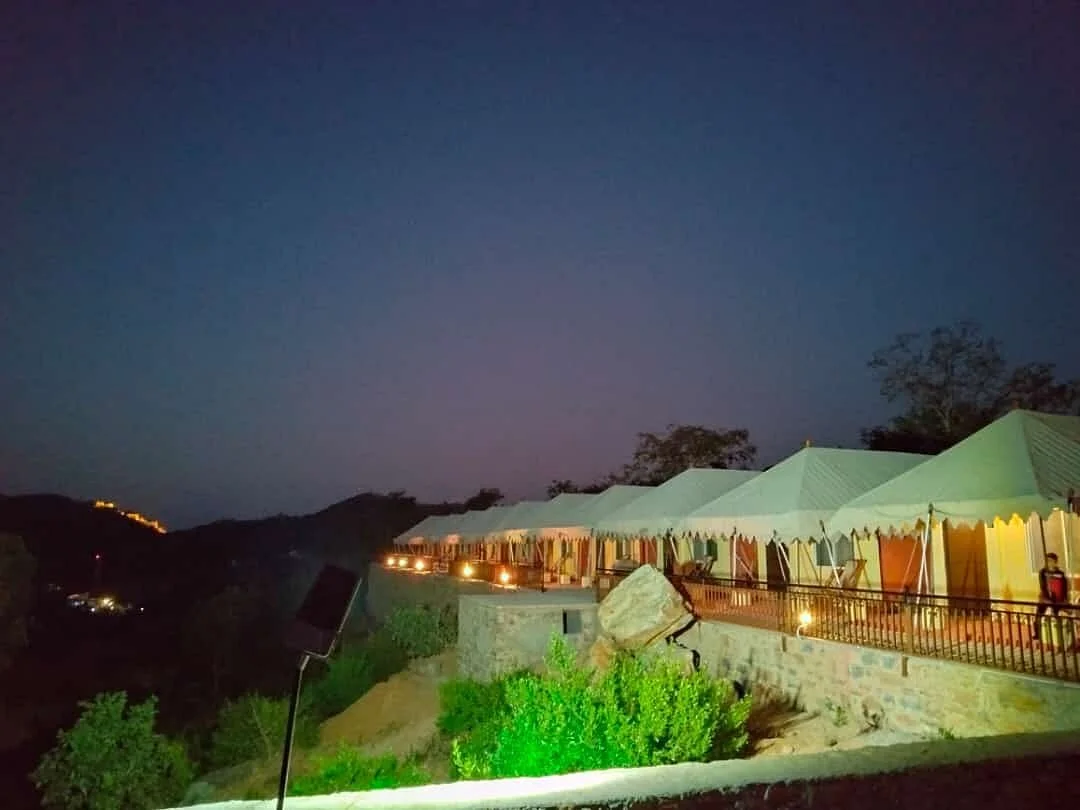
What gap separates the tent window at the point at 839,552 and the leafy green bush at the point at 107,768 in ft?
48.8

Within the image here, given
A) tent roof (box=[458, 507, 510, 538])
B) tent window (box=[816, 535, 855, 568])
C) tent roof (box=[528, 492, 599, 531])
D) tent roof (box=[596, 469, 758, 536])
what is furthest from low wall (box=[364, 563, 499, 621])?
tent window (box=[816, 535, 855, 568])

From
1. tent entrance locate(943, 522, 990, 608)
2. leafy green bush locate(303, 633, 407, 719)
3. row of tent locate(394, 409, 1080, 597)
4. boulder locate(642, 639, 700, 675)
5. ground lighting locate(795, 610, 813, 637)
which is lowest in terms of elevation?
leafy green bush locate(303, 633, 407, 719)

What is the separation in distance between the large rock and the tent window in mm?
3561

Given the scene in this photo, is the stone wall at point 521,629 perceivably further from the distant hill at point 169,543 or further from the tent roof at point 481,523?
the distant hill at point 169,543

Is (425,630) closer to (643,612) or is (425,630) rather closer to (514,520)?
(514,520)

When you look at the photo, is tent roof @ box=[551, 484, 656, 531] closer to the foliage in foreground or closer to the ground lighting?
the ground lighting

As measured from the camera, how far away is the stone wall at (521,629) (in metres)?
16.0

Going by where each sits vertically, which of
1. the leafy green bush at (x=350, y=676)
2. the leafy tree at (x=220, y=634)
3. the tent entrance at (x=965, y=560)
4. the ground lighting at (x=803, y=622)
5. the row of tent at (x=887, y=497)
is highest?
the row of tent at (x=887, y=497)

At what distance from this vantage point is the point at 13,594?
43750 mm

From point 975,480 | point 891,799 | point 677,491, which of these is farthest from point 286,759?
point 677,491

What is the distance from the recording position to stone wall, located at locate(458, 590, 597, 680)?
52.3 feet

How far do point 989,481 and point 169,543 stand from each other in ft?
365

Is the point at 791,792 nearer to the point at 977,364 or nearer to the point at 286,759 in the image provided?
the point at 286,759

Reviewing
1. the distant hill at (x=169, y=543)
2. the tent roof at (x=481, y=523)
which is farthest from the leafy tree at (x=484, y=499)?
the tent roof at (x=481, y=523)
